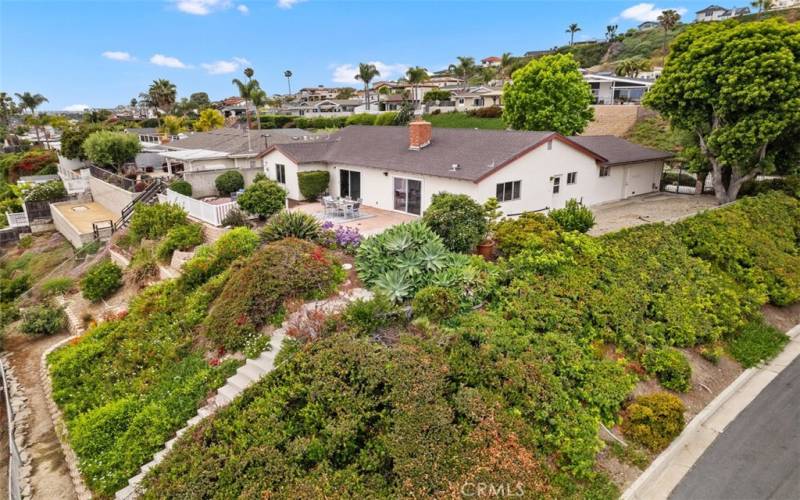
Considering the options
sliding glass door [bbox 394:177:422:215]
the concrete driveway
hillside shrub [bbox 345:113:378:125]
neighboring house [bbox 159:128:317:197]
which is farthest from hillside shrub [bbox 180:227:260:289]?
hillside shrub [bbox 345:113:378:125]

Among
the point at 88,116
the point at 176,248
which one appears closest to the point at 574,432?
the point at 176,248

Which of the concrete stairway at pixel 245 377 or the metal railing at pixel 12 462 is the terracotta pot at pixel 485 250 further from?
the metal railing at pixel 12 462

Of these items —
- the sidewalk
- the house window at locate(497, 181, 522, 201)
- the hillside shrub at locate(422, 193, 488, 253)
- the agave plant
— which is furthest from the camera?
the house window at locate(497, 181, 522, 201)

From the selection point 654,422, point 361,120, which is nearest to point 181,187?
point 654,422

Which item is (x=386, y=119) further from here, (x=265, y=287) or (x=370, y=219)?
(x=265, y=287)

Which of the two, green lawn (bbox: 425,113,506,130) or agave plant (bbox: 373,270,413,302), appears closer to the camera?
agave plant (bbox: 373,270,413,302)

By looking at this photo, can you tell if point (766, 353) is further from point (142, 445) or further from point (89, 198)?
point (89, 198)

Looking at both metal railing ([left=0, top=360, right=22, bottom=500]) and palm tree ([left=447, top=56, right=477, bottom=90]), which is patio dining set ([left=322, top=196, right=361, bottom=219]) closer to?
metal railing ([left=0, top=360, right=22, bottom=500])

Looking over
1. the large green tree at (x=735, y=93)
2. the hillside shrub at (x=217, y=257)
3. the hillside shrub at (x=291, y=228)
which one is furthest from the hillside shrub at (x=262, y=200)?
the large green tree at (x=735, y=93)
